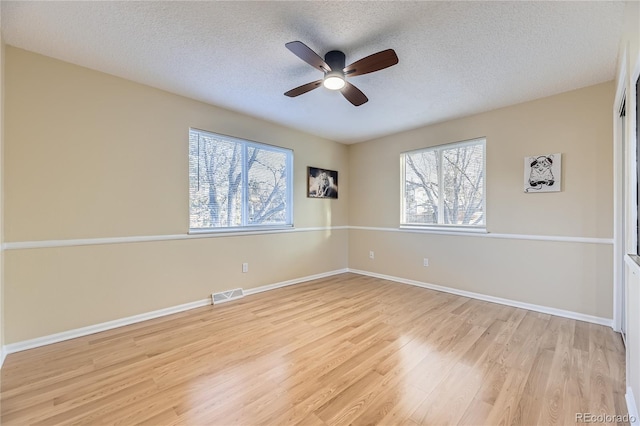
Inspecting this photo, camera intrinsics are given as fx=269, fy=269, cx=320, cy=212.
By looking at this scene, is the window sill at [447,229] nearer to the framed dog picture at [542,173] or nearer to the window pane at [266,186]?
the framed dog picture at [542,173]

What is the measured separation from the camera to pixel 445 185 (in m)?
4.01

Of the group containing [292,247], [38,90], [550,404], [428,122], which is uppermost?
[428,122]

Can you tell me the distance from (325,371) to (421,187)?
10.6ft

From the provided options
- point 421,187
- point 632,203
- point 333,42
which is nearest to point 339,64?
point 333,42

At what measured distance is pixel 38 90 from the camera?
7.55ft

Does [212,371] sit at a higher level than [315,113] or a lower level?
lower

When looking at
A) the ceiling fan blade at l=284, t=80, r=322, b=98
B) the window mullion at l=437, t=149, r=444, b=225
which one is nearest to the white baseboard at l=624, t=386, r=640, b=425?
the window mullion at l=437, t=149, r=444, b=225

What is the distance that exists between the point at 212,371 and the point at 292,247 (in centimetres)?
244

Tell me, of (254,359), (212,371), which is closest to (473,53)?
(254,359)

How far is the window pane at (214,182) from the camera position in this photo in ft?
10.8

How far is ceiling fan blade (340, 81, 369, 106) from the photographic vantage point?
2.35 m

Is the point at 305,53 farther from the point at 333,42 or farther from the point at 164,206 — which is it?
the point at 164,206

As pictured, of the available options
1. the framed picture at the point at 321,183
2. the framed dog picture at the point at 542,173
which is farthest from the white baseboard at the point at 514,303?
the framed picture at the point at 321,183

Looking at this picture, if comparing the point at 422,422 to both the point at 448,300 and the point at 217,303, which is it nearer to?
the point at 448,300
